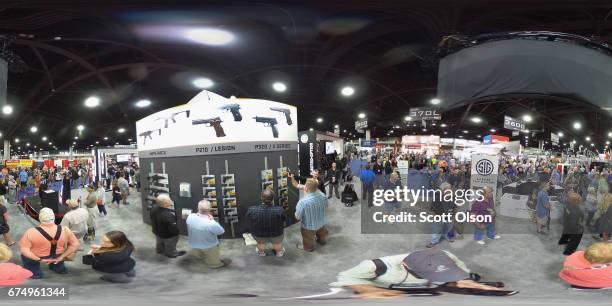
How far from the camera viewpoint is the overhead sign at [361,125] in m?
1.72

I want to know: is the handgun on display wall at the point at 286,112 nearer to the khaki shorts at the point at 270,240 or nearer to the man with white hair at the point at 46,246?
the khaki shorts at the point at 270,240

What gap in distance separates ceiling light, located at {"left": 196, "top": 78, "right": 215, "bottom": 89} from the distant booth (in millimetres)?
56

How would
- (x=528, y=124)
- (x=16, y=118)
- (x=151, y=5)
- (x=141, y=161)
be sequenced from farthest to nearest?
(x=528, y=124)
(x=151, y=5)
(x=16, y=118)
(x=141, y=161)

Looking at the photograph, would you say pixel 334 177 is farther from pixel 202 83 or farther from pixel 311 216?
pixel 202 83

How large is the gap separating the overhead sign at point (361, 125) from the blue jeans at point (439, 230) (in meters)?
0.79

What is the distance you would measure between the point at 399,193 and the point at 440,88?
0.78 metres

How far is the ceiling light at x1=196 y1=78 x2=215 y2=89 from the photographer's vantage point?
157cm

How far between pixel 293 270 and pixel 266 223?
1.11ft

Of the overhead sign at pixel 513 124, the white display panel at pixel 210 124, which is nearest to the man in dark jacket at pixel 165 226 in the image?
the white display panel at pixel 210 124

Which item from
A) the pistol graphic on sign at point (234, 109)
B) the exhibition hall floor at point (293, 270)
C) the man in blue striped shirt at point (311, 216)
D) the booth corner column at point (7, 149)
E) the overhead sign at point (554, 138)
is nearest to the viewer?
the exhibition hall floor at point (293, 270)

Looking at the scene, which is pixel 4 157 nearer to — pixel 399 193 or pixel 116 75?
pixel 116 75

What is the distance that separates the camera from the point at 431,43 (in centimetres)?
170

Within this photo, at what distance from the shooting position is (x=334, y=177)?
2.00m

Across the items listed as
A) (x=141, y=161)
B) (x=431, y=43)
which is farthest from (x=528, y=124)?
(x=141, y=161)
